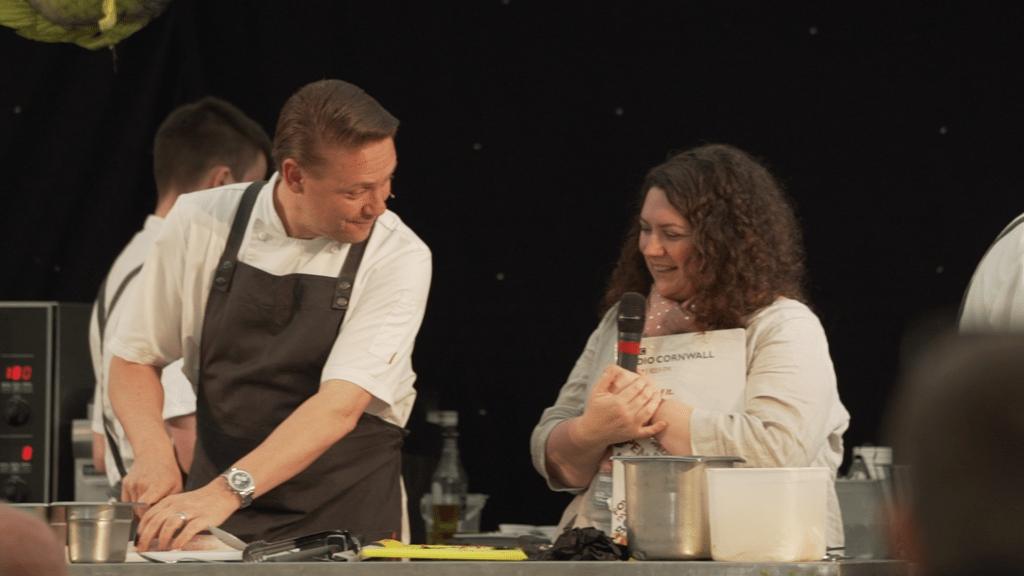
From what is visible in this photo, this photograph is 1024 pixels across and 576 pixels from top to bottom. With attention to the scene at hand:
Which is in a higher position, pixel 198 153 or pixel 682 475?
pixel 198 153

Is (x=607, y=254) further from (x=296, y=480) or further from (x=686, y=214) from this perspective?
(x=296, y=480)

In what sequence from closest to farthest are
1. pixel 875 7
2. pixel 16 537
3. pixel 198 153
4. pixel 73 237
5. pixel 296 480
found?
pixel 16 537
pixel 296 480
pixel 198 153
pixel 875 7
pixel 73 237

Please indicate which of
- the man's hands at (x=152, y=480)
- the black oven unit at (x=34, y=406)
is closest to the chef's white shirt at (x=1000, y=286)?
the man's hands at (x=152, y=480)

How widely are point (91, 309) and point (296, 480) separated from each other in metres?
1.39

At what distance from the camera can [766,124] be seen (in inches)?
125

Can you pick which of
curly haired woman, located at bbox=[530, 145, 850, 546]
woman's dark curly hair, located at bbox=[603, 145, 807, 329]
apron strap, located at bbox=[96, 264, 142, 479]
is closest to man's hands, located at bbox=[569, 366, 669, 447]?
curly haired woman, located at bbox=[530, 145, 850, 546]

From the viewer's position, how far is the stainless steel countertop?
48.8 inches

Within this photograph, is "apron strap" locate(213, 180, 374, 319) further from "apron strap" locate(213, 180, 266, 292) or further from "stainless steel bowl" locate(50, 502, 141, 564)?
"stainless steel bowl" locate(50, 502, 141, 564)

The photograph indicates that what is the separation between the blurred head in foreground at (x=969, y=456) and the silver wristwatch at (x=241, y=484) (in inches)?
55.2

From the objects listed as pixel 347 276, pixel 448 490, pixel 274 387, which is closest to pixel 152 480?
pixel 274 387

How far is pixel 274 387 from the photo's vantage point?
2068mm

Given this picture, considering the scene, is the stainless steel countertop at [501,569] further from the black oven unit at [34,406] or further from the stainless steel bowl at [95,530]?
the black oven unit at [34,406]

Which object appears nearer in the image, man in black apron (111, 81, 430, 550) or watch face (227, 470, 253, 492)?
watch face (227, 470, 253, 492)

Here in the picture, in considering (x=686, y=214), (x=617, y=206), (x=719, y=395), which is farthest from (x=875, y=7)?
(x=719, y=395)
